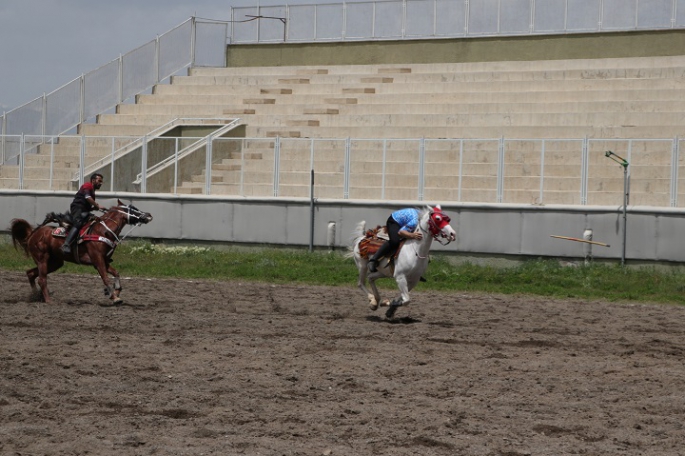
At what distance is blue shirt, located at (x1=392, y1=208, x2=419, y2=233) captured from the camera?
17.4 meters

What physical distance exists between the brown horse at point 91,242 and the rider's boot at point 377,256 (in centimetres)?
389

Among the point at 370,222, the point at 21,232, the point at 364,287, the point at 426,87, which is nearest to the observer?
the point at 364,287

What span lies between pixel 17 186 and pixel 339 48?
13.6m

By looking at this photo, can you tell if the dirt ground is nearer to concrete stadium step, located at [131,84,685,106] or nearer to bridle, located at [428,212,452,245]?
bridle, located at [428,212,452,245]

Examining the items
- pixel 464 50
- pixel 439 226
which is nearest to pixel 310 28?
pixel 464 50

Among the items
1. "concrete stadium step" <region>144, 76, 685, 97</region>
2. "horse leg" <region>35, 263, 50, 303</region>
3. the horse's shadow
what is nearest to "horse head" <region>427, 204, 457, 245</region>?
the horse's shadow

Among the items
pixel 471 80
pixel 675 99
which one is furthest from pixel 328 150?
pixel 675 99

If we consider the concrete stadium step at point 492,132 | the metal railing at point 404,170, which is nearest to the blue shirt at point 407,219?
the metal railing at point 404,170

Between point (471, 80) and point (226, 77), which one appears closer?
point (471, 80)

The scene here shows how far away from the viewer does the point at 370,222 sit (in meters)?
29.4

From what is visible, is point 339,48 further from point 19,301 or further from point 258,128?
point 19,301

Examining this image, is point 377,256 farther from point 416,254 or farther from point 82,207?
point 82,207

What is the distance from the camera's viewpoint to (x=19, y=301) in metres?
19.9

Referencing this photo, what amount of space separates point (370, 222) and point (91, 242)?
11.3 meters
